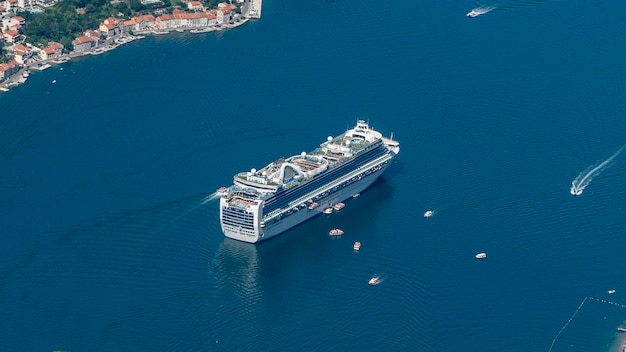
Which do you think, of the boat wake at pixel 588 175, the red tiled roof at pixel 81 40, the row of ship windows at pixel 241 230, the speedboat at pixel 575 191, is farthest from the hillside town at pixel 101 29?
the speedboat at pixel 575 191

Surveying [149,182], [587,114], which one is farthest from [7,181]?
[587,114]

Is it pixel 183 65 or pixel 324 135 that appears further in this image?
pixel 183 65

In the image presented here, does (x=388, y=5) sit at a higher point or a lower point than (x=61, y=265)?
higher

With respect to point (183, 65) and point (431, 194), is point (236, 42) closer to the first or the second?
point (183, 65)

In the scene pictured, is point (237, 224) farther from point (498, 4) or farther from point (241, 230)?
point (498, 4)

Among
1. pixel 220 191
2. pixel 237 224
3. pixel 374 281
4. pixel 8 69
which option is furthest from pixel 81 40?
pixel 374 281

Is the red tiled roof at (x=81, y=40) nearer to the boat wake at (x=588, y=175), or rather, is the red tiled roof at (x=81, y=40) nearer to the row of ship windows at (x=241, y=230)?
the row of ship windows at (x=241, y=230)

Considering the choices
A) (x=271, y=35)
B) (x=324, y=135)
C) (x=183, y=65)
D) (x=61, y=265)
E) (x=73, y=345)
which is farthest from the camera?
(x=271, y=35)

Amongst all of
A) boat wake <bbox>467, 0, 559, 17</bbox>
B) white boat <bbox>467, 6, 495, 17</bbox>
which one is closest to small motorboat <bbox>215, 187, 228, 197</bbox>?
white boat <bbox>467, 6, 495, 17</bbox>

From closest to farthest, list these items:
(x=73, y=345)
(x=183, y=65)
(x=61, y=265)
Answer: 1. (x=73, y=345)
2. (x=61, y=265)
3. (x=183, y=65)
